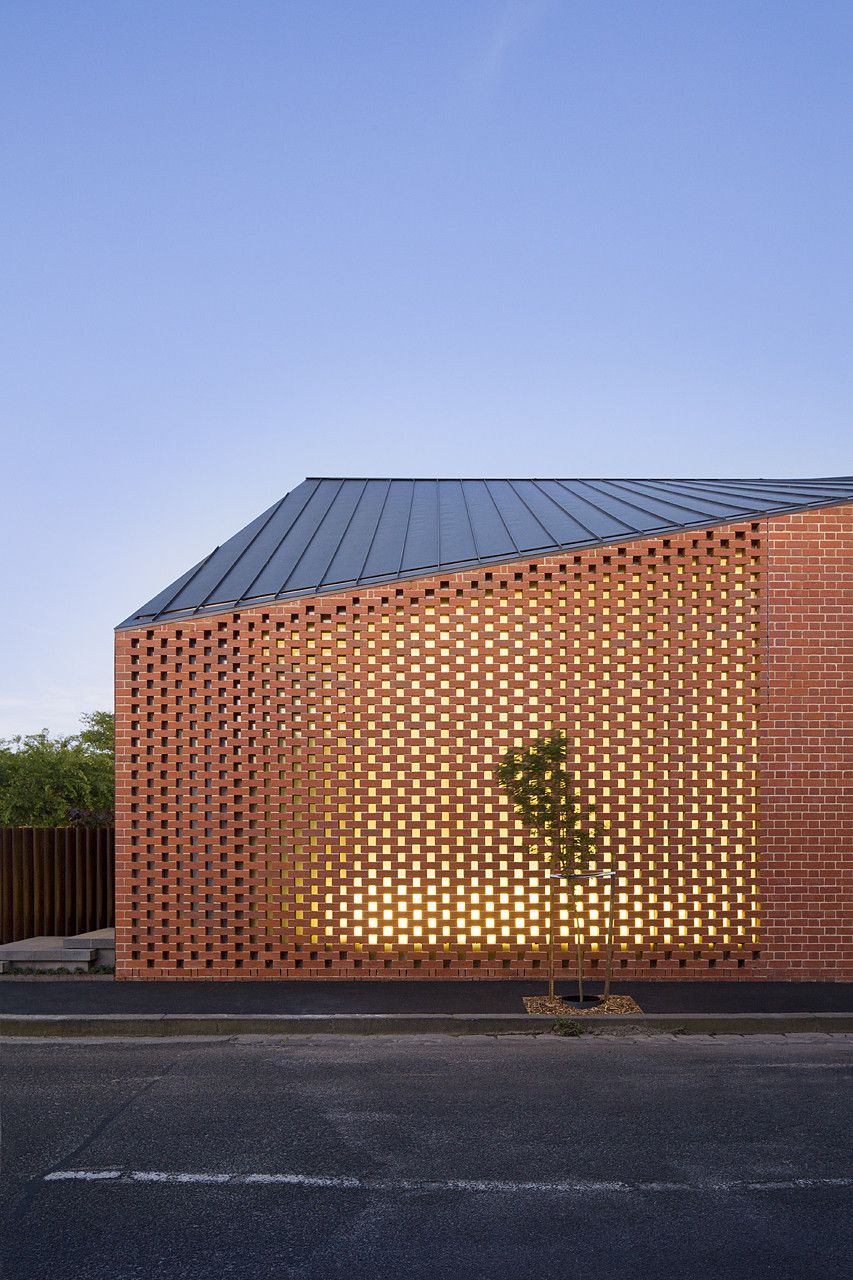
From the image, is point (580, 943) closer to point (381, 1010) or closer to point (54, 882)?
point (381, 1010)

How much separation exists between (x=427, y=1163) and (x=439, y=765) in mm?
6837

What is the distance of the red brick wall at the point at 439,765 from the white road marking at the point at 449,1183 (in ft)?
21.8

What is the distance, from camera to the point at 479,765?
12.9m

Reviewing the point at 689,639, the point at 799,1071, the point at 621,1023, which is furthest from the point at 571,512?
the point at 799,1071

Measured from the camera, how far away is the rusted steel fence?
1513 centimetres

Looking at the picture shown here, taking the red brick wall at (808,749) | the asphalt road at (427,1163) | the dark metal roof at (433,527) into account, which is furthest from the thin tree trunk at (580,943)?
the dark metal roof at (433,527)

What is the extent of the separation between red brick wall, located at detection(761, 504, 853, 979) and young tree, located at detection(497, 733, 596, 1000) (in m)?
2.53

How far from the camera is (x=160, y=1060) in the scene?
9.02 meters

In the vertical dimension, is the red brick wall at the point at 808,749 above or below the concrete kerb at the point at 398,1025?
above

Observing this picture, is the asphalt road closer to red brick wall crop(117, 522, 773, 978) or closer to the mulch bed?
the mulch bed

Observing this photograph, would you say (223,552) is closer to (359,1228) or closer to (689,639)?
(689,639)

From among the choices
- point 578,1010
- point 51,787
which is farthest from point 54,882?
point 51,787

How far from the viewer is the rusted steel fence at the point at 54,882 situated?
15133 millimetres

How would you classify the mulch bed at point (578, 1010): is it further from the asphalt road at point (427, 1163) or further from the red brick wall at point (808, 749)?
the red brick wall at point (808, 749)
